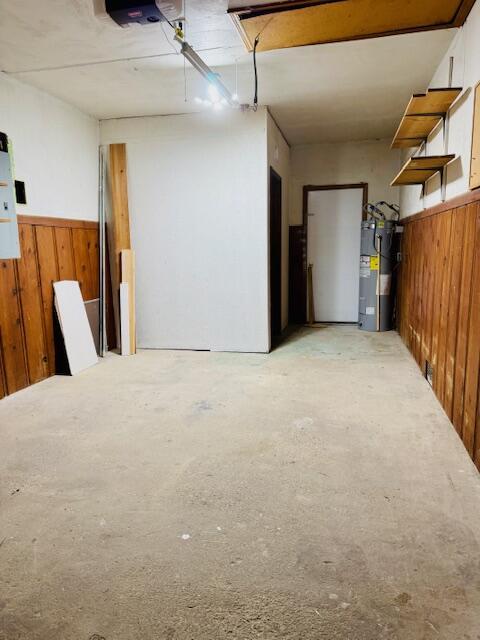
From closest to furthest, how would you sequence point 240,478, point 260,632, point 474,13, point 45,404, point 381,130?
point 260,632 < point 240,478 < point 474,13 < point 45,404 < point 381,130

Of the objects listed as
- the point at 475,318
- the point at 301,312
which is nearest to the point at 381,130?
the point at 301,312

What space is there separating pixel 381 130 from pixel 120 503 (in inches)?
210

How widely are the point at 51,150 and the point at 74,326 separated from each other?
66.8 inches

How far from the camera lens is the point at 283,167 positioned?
222 inches

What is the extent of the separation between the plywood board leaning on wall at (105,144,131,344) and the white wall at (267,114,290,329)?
165cm

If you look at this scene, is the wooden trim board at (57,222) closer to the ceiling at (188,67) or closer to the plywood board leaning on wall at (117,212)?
the plywood board leaning on wall at (117,212)

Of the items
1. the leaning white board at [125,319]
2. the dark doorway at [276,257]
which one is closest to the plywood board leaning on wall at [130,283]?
the leaning white board at [125,319]

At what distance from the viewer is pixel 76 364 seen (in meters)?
4.17

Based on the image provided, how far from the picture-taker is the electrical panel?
3.38 m

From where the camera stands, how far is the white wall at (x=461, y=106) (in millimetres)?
2455

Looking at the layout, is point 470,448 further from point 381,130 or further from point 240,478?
point 381,130

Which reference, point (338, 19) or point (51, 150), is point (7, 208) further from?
point (338, 19)

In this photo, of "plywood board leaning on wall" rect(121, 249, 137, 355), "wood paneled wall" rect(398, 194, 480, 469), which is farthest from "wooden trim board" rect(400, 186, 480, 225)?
"plywood board leaning on wall" rect(121, 249, 137, 355)

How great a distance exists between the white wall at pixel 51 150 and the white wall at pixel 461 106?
3.43 metres
